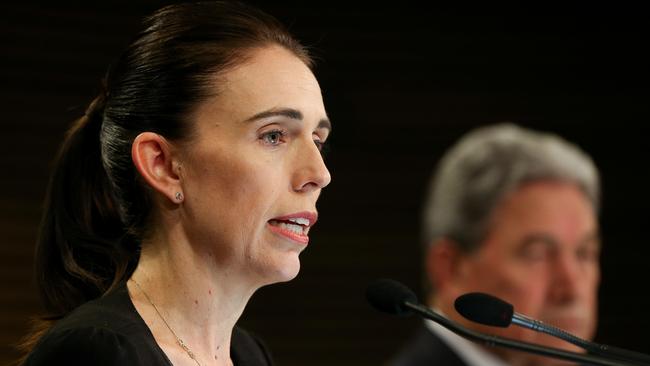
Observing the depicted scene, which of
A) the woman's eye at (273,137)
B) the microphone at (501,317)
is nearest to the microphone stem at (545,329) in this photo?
the microphone at (501,317)

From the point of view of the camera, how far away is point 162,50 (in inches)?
80.0

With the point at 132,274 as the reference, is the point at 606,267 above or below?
above

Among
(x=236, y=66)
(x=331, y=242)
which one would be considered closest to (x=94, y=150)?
(x=236, y=66)

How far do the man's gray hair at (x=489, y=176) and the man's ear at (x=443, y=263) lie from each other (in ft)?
0.08

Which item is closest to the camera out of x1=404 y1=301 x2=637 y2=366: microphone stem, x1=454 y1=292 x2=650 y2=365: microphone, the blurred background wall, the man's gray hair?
x1=404 y1=301 x2=637 y2=366: microphone stem

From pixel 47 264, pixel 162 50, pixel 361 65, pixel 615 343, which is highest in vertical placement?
pixel 361 65

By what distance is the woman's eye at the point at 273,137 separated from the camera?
1985mm

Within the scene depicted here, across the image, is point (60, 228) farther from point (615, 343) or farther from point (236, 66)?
point (615, 343)

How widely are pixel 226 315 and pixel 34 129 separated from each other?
2299 mm

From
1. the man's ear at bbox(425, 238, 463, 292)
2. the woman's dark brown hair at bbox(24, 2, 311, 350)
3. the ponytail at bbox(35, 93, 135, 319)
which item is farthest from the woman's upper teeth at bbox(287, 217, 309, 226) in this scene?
the man's ear at bbox(425, 238, 463, 292)

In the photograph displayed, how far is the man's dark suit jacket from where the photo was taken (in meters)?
3.38

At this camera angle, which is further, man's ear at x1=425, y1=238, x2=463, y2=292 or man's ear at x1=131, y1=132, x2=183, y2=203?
man's ear at x1=425, y1=238, x2=463, y2=292

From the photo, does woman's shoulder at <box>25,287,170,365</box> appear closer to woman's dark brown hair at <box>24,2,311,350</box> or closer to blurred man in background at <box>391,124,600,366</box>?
woman's dark brown hair at <box>24,2,311,350</box>

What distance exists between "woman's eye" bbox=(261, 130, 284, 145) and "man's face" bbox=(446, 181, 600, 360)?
62.4 inches
